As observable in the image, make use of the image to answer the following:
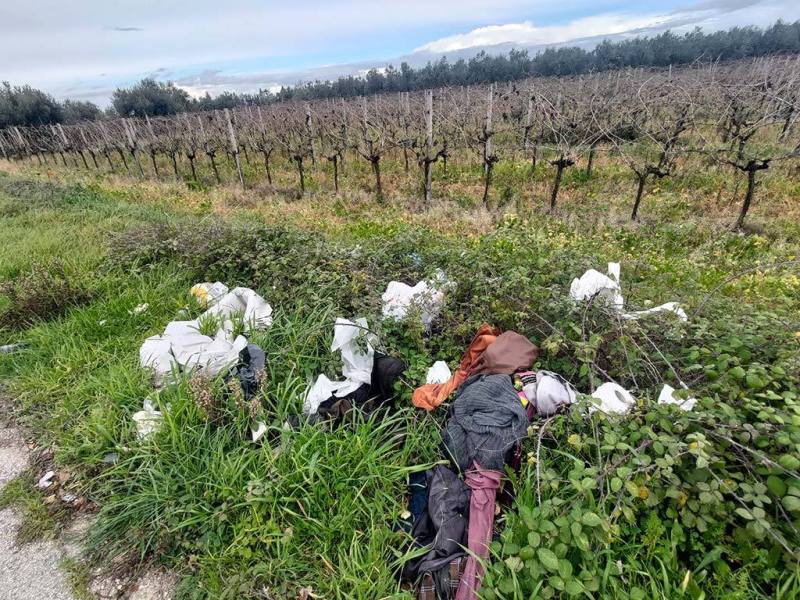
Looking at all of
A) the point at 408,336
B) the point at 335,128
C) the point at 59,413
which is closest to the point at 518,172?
the point at 335,128

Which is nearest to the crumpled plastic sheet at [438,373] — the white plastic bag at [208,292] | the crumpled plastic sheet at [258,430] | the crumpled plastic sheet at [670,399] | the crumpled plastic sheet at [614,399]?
the crumpled plastic sheet at [614,399]

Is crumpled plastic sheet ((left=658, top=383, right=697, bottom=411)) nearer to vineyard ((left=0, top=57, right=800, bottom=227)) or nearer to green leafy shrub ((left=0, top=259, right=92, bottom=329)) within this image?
green leafy shrub ((left=0, top=259, right=92, bottom=329))

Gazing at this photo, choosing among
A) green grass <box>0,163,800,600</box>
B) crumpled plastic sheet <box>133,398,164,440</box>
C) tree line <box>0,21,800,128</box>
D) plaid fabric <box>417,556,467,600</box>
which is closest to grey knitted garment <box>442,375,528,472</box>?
green grass <box>0,163,800,600</box>

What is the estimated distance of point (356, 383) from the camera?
2703 millimetres

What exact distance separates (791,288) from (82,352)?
589 cm

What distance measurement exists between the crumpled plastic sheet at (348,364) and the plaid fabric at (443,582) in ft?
3.75

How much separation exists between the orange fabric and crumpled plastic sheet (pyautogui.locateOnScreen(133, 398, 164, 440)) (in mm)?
1568

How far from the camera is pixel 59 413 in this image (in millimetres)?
2820

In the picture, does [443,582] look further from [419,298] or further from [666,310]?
[666,310]

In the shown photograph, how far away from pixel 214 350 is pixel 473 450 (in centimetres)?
209

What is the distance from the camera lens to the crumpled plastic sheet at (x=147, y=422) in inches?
98.6

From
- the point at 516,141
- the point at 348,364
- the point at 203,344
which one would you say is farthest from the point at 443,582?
the point at 516,141

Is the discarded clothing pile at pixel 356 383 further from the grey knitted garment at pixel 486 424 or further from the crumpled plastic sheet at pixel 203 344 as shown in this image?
the crumpled plastic sheet at pixel 203 344

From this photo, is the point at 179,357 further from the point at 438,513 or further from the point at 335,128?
the point at 335,128
